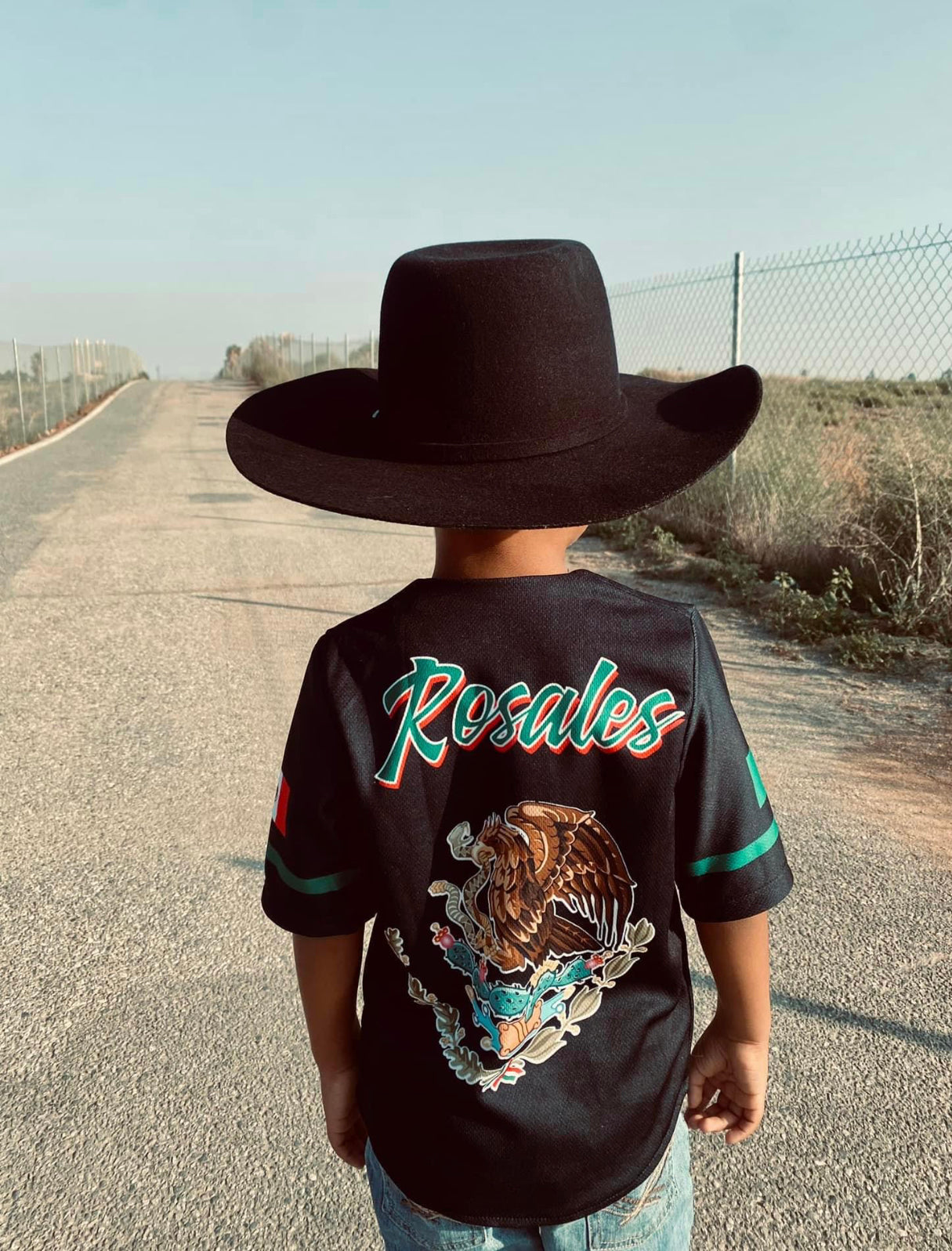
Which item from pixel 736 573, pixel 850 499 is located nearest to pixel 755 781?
pixel 736 573

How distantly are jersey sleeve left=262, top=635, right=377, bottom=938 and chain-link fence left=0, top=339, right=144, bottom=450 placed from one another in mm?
18741

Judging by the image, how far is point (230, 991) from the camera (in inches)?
108

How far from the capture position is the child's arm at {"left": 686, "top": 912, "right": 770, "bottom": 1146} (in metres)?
1.25

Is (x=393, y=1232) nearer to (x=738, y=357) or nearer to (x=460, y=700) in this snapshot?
(x=460, y=700)

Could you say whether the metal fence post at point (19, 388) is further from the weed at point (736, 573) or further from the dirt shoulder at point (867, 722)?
the dirt shoulder at point (867, 722)

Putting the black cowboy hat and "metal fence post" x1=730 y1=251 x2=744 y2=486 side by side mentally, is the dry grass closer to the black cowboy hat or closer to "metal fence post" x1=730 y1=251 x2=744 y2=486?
"metal fence post" x1=730 y1=251 x2=744 y2=486

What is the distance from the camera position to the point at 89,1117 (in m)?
2.31

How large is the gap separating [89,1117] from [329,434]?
5.96ft

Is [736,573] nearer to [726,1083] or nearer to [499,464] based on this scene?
[726,1083]

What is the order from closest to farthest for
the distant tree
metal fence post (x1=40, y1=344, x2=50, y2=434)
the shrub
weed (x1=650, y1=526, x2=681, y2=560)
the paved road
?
the paved road → the shrub → weed (x1=650, y1=526, x2=681, y2=560) → metal fence post (x1=40, y1=344, x2=50, y2=434) → the distant tree

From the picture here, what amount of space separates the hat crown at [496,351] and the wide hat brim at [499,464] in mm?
30

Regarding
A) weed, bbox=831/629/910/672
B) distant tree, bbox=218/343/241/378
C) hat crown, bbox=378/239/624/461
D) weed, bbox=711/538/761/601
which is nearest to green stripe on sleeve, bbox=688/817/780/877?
hat crown, bbox=378/239/624/461

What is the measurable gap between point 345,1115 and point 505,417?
915 millimetres

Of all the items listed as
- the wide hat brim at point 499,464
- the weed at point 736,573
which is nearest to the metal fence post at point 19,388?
the weed at point 736,573
